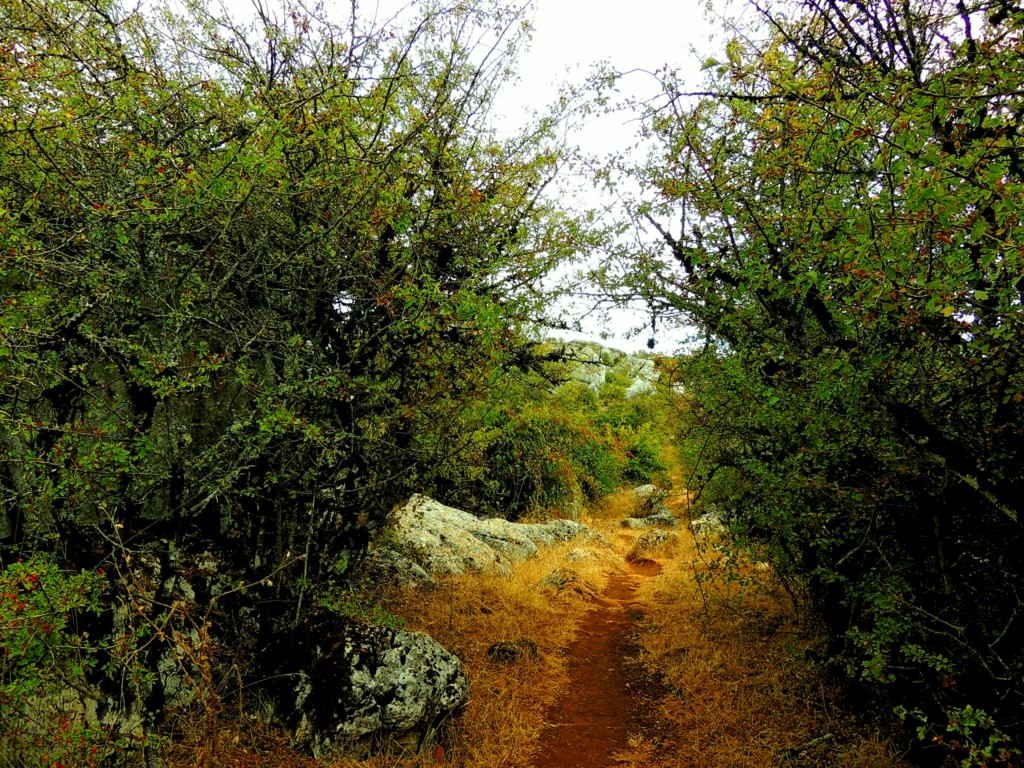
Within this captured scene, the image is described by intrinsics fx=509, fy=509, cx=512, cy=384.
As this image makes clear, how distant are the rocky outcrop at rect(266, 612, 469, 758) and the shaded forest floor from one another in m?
0.23

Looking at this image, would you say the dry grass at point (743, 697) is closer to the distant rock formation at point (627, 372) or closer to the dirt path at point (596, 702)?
the dirt path at point (596, 702)

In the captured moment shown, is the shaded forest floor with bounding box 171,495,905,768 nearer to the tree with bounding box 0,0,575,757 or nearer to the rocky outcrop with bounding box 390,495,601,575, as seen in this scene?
the rocky outcrop with bounding box 390,495,601,575

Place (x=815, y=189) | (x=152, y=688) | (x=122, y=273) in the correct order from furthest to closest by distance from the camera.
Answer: (x=152, y=688)
(x=815, y=189)
(x=122, y=273)

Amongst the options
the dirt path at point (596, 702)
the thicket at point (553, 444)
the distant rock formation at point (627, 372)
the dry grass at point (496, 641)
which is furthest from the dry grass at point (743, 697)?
the distant rock formation at point (627, 372)

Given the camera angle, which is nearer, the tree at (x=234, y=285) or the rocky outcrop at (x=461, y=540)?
the tree at (x=234, y=285)

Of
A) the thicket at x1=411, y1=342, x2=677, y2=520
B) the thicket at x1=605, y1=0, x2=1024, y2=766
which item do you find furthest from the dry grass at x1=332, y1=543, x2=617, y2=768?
the thicket at x1=605, y1=0, x2=1024, y2=766

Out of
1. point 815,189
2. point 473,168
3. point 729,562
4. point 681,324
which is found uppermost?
point 473,168

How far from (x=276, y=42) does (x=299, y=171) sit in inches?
56.6

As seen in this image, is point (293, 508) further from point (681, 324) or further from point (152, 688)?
point (681, 324)

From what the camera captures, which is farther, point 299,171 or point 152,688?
point 299,171

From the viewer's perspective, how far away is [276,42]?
516 centimetres

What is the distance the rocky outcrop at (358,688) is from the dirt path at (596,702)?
1333mm

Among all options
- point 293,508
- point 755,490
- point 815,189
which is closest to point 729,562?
point 755,490

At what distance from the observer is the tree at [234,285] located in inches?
155
